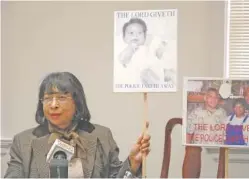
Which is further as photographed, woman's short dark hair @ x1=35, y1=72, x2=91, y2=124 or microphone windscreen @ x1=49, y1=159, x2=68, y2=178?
woman's short dark hair @ x1=35, y1=72, x2=91, y2=124

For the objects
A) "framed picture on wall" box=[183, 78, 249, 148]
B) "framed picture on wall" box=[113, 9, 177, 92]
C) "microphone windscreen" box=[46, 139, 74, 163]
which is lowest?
"microphone windscreen" box=[46, 139, 74, 163]

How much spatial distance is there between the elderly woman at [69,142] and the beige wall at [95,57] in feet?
0.77

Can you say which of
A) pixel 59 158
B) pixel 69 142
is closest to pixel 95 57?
pixel 69 142

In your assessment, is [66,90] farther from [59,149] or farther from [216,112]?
[216,112]

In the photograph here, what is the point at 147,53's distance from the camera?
5.08 ft

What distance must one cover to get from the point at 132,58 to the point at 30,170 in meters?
A: 0.59

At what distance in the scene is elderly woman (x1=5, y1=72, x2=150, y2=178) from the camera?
1.60 metres

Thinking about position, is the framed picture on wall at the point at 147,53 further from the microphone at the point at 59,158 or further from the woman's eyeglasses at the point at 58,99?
the microphone at the point at 59,158

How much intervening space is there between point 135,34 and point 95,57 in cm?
44

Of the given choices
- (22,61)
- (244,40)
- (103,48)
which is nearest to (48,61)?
(22,61)

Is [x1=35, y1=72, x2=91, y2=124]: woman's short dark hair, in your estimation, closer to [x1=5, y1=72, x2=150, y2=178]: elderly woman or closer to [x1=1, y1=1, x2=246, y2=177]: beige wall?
[x1=5, y1=72, x2=150, y2=178]: elderly woman

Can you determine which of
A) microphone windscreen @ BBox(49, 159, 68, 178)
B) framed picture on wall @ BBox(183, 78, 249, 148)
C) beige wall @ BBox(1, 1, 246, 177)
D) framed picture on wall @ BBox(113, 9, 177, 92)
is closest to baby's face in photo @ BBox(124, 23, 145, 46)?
framed picture on wall @ BBox(113, 9, 177, 92)

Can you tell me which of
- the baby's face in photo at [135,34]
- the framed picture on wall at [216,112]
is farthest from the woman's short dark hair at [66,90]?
the framed picture on wall at [216,112]

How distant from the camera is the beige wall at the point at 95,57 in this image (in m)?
1.91
